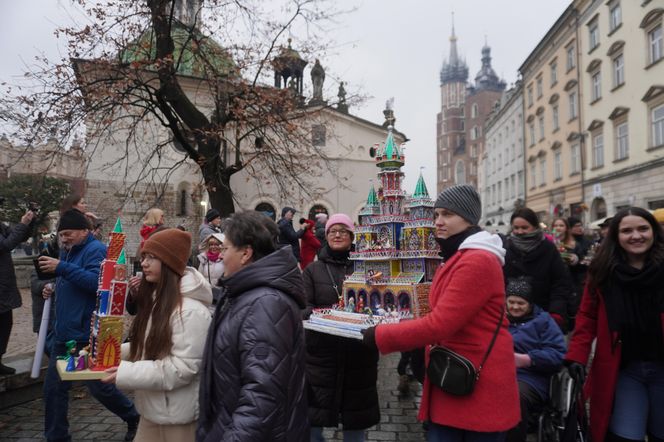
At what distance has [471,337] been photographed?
2.12 meters

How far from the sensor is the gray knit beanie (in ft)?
7.54

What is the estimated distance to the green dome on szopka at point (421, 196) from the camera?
399cm

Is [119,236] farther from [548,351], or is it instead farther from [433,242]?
[548,351]

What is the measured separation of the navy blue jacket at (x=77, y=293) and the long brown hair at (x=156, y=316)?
1.39 meters

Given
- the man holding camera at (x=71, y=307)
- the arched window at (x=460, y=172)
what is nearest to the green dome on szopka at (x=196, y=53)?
the man holding camera at (x=71, y=307)

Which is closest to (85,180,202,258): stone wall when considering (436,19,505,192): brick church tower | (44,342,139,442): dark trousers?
(44,342,139,442): dark trousers

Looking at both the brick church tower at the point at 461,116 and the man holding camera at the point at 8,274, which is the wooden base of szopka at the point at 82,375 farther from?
the brick church tower at the point at 461,116

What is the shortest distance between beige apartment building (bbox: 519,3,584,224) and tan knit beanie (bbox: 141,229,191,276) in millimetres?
22547

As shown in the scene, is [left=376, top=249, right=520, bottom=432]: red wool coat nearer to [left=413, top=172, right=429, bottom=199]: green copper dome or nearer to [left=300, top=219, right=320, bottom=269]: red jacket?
[left=413, top=172, right=429, bottom=199]: green copper dome

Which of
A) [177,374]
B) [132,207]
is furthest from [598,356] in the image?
[132,207]

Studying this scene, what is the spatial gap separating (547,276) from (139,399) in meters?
3.91

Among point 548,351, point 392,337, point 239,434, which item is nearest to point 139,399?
point 239,434

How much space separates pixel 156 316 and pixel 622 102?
80.7 feet

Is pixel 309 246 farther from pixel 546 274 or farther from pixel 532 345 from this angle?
pixel 532 345
